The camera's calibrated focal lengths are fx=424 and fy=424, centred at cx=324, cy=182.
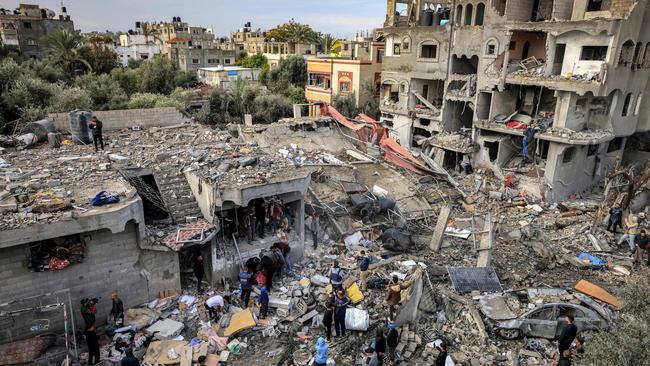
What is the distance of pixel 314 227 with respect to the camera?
1641 centimetres

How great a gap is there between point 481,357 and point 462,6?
23552 millimetres

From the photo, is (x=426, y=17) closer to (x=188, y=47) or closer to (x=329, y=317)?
(x=329, y=317)

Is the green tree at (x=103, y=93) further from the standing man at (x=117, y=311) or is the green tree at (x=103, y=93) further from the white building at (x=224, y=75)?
the standing man at (x=117, y=311)

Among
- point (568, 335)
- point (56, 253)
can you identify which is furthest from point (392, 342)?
point (56, 253)

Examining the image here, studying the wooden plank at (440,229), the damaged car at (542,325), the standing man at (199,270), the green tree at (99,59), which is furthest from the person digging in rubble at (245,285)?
the green tree at (99,59)

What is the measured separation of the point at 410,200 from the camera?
20141 millimetres

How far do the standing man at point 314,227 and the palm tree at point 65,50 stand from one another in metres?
30.0

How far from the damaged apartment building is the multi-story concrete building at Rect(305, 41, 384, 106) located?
641 cm

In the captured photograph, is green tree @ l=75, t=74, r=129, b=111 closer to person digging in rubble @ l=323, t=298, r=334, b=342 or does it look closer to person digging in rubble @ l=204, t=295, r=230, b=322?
person digging in rubble @ l=204, t=295, r=230, b=322

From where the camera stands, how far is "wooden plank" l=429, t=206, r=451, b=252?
52.9 feet

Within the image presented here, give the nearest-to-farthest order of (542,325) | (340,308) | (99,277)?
1. (340,308)
2. (542,325)
3. (99,277)

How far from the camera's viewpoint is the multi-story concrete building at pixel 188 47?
59.7 meters

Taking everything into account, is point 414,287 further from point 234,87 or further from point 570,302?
point 234,87

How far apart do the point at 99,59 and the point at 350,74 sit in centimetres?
2401
